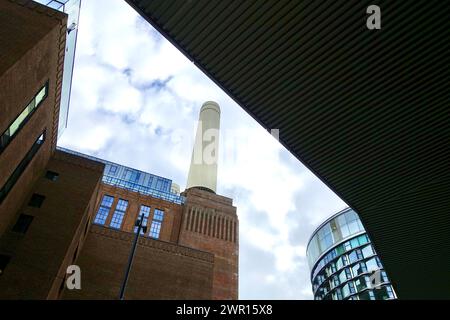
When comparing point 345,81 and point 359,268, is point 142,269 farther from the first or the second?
point 359,268

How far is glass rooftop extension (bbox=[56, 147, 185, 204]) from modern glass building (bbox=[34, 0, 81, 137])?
69.7ft

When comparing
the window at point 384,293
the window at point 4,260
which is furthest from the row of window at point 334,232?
the window at point 4,260

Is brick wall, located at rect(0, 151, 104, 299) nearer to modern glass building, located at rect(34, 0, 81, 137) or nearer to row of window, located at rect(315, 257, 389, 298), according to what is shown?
modern glass building, located at rect(34, 0, 81, 137)

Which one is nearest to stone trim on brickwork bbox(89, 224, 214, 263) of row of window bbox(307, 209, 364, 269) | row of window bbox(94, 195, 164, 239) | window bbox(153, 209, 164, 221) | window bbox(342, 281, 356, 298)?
row of window bbox(94, 195, 164, 239)

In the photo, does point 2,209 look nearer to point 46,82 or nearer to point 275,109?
point 46,82

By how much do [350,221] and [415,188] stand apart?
55.9 m

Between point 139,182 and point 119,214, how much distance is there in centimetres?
1130

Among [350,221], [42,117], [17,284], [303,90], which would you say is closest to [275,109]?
[303,90]

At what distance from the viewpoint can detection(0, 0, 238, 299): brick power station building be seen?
14641 mm

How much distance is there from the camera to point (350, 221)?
64750mm

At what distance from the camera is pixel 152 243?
1282 inches

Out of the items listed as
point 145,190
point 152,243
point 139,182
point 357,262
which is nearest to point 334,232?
point 357,262

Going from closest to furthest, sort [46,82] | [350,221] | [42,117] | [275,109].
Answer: [275,109] < [46,82] < [42,117] < [350,221]

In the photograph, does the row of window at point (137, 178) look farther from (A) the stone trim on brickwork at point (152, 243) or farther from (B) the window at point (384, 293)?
(B) the window at point (384, 293)
